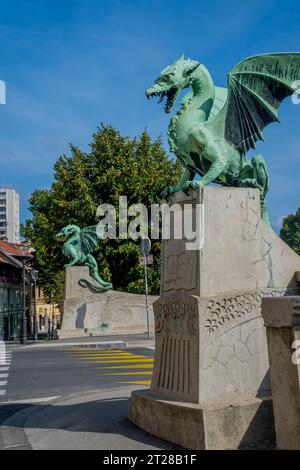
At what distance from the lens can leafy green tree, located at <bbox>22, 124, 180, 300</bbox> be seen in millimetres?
32844

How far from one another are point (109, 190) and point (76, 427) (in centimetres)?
2767

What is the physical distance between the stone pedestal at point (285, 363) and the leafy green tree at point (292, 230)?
71411 millimetres

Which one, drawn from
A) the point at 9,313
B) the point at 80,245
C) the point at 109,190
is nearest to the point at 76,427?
the point at 80,245

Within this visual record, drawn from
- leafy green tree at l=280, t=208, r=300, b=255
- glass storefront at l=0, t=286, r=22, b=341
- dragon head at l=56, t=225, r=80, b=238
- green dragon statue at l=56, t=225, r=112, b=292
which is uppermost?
leafy green tree at l=280, t=208, r=300, b=255

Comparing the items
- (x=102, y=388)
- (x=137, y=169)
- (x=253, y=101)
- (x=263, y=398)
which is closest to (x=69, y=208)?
(x=137, y=169)

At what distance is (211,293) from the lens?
5.81 meters

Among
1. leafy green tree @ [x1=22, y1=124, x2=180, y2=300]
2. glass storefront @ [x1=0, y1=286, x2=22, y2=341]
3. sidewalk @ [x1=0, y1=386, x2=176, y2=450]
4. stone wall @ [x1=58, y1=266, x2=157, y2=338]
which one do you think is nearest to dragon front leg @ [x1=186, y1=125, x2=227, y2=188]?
sidewalk @ [x1=0, y1=386, x2=176, y2=450]

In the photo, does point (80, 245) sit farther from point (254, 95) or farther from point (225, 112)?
point (225, 112)

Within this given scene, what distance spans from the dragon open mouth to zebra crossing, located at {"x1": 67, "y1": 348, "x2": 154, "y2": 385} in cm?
517

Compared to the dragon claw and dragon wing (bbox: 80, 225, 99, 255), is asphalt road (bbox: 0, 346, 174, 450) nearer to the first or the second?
the dragon claw

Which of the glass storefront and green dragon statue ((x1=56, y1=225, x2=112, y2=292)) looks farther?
the glass storefront

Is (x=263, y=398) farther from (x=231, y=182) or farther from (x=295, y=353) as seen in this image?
(x=231, y=182)

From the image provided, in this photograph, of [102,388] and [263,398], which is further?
[102,388]
